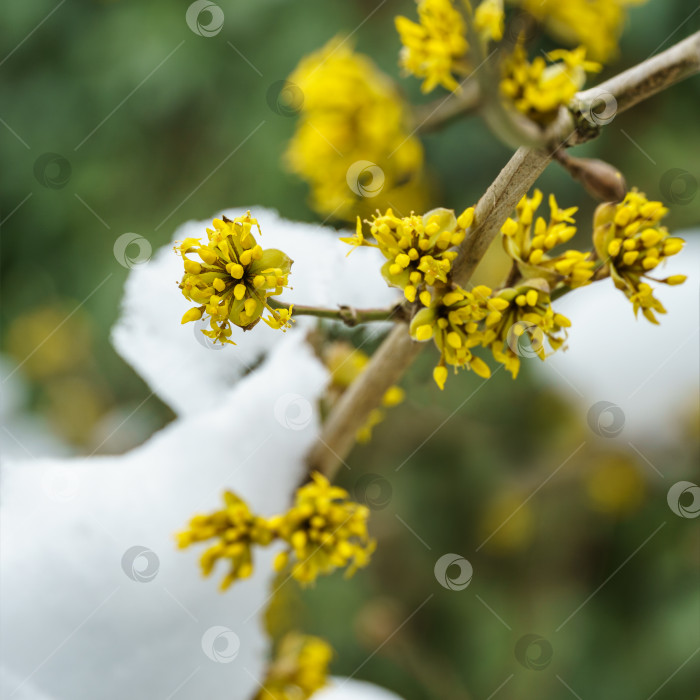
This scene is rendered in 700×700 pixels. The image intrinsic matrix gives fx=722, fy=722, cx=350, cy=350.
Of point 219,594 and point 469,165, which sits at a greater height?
point 469,165

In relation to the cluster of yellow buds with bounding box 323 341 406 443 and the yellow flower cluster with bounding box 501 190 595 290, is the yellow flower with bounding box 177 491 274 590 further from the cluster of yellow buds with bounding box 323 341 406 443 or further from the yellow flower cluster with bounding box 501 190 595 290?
the yellow flower cluster with bounding box 501 190 595 290

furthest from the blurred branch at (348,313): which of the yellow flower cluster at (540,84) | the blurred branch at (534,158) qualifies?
the yellow flower cluster at (540,84)

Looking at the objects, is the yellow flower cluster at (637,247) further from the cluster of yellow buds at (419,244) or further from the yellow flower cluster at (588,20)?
the yellow flower cluster at (588,20)

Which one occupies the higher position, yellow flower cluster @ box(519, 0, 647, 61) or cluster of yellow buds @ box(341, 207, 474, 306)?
yellow flower cluster @ box(519, 0, 647, 61)

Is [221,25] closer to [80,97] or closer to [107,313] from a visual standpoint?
[80,97]

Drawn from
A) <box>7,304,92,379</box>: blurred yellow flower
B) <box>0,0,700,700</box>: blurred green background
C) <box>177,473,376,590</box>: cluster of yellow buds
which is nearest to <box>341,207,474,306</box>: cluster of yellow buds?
<box>177,473,376,590</box>: cluster of yellow buds

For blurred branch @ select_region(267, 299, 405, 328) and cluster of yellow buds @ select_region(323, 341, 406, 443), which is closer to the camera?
blurred branch @ select_region(267, 299, 405, 328)

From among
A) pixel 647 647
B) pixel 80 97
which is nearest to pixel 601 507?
pixel 647 647
